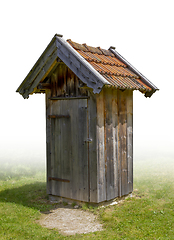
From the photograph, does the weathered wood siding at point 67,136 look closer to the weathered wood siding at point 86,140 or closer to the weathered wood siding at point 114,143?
the weathered wood siding at point 86,140

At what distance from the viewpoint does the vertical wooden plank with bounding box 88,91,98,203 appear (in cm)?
799

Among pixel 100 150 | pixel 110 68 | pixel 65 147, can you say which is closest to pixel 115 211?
pixel 100 150

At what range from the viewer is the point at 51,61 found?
841cm

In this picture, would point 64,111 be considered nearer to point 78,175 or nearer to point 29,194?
point 78,175

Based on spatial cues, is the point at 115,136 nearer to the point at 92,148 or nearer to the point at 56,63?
the point at 92,148

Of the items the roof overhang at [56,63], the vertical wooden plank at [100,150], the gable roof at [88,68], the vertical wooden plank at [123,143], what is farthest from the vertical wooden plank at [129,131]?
the roof overhang at [56,63]

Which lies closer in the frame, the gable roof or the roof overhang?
the roof overhang

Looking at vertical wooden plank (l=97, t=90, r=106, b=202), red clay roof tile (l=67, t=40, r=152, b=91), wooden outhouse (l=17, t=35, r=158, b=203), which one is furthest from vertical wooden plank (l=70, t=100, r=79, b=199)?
red clay roof tile (l=67, t=40, r=152, b=91)

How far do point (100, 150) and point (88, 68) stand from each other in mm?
2194

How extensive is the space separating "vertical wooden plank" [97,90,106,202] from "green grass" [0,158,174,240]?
1.90 ft

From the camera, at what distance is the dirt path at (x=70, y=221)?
723 cm

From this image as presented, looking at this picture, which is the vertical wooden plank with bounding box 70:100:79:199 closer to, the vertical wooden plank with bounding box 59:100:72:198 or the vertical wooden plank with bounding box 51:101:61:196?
the vertical wooden plank with bounding box 59:100:72:198

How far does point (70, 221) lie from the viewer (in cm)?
772

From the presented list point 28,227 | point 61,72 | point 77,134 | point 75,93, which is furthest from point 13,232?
point 61,72
